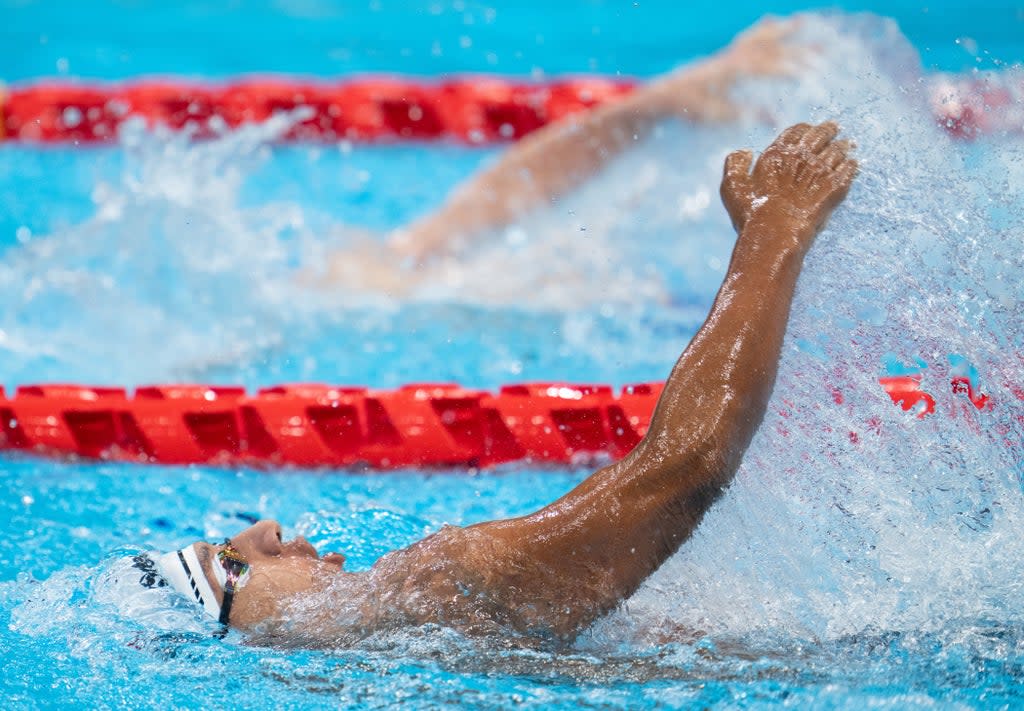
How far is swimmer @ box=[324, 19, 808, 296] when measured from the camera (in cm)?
367

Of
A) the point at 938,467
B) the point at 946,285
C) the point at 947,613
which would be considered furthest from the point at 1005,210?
the point at 947,613

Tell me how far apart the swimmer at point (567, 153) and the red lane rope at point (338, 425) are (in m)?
0.93

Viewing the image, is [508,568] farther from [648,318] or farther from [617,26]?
[617,26]

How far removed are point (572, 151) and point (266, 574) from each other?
2.25 m

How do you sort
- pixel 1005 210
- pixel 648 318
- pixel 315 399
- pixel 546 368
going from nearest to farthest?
pixel 1005 210 < pixel 315 399 < pixel 546 368 < pixel 648 318

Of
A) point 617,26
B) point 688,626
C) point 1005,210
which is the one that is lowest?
point 688,626

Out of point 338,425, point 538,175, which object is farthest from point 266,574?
point 538,175

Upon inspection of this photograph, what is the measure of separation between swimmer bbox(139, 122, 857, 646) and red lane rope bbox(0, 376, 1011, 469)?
3.16 ft

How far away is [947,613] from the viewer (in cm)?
181

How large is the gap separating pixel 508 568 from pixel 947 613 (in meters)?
0.65

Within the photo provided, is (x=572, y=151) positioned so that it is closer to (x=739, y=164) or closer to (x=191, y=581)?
(x=739, y=164)

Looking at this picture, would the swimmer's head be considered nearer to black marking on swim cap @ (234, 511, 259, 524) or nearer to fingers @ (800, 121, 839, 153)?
black marking on swim cap @ (234, 511, 259, 524)

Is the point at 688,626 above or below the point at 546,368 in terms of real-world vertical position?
below

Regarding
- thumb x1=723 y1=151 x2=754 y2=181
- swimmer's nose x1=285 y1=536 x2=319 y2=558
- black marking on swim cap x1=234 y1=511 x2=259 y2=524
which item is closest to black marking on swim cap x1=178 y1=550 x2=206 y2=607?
swimmer's nose x1=285 y1=536 x2=319 y2=558
